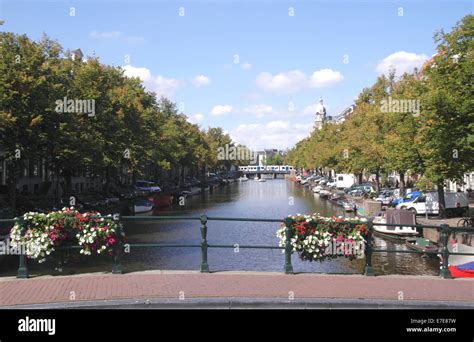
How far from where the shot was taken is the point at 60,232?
Result: 38.7ft

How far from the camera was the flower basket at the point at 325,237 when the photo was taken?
11883 mm

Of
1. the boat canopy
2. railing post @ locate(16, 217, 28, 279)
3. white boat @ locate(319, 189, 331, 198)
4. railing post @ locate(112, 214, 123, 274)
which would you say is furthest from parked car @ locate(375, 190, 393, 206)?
railing post @ locate(16, 217, 28, 279)

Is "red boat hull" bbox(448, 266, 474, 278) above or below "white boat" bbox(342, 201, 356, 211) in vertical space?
above

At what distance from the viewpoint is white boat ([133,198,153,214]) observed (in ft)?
168

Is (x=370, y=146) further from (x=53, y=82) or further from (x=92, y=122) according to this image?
(x=53, y=82)

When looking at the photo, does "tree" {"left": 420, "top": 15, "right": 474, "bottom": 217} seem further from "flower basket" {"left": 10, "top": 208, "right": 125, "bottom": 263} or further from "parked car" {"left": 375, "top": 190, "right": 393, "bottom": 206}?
"flower basket" {"left": 10, "top": 208, "right": 125, "bottom": 263}

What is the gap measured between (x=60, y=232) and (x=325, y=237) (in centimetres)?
592

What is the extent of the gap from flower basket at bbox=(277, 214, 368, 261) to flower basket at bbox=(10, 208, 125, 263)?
392cm

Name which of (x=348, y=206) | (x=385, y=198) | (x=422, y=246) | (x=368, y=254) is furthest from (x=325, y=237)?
(x=348, y=206)

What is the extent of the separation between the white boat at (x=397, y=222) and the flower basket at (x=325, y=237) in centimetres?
1915

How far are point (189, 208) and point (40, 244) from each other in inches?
1898

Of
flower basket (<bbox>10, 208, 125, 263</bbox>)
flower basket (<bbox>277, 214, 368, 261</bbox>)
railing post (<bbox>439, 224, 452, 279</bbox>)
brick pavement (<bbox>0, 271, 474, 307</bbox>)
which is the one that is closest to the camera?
brick pavement (<bbox>0, 271, 474, 307</bbox>)

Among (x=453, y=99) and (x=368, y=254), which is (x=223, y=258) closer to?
(x=368, y=254)
